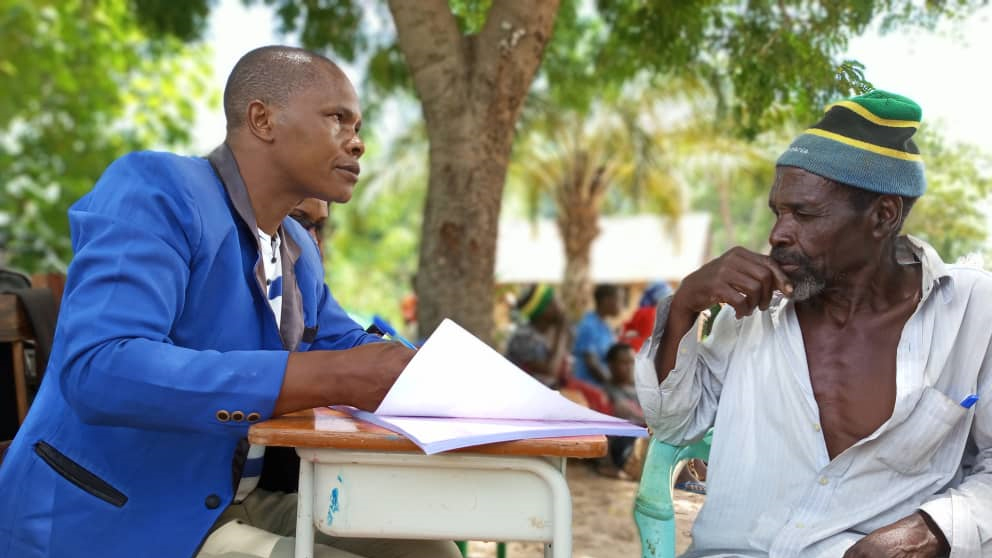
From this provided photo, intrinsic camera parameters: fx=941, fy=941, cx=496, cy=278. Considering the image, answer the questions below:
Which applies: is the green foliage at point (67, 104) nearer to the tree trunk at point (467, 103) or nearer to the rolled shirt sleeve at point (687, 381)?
the tree trunk at point (467, 103)

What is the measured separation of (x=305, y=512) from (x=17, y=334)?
66.2 inches

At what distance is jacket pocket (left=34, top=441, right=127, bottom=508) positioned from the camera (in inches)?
73.8

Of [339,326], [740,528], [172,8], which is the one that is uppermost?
[172,8]

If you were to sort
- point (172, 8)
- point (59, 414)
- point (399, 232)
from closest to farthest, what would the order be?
point (59, 414), point (172, 8), point (399, 232)

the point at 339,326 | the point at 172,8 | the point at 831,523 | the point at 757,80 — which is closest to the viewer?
the point at 831,523

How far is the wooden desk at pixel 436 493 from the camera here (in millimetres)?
1659

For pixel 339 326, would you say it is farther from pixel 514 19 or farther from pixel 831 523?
pixel 514 19

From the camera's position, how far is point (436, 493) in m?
1.69

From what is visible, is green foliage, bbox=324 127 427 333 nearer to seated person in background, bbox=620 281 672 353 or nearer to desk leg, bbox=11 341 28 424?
seated person in background, bbox=620 281 672 353

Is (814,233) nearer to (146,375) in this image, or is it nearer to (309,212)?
(146,375)

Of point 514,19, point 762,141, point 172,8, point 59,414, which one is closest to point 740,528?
point 59,414

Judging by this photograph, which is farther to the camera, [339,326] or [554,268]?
[554,268]

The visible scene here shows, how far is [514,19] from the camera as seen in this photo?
4.70m

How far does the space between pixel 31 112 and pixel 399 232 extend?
2799cm
